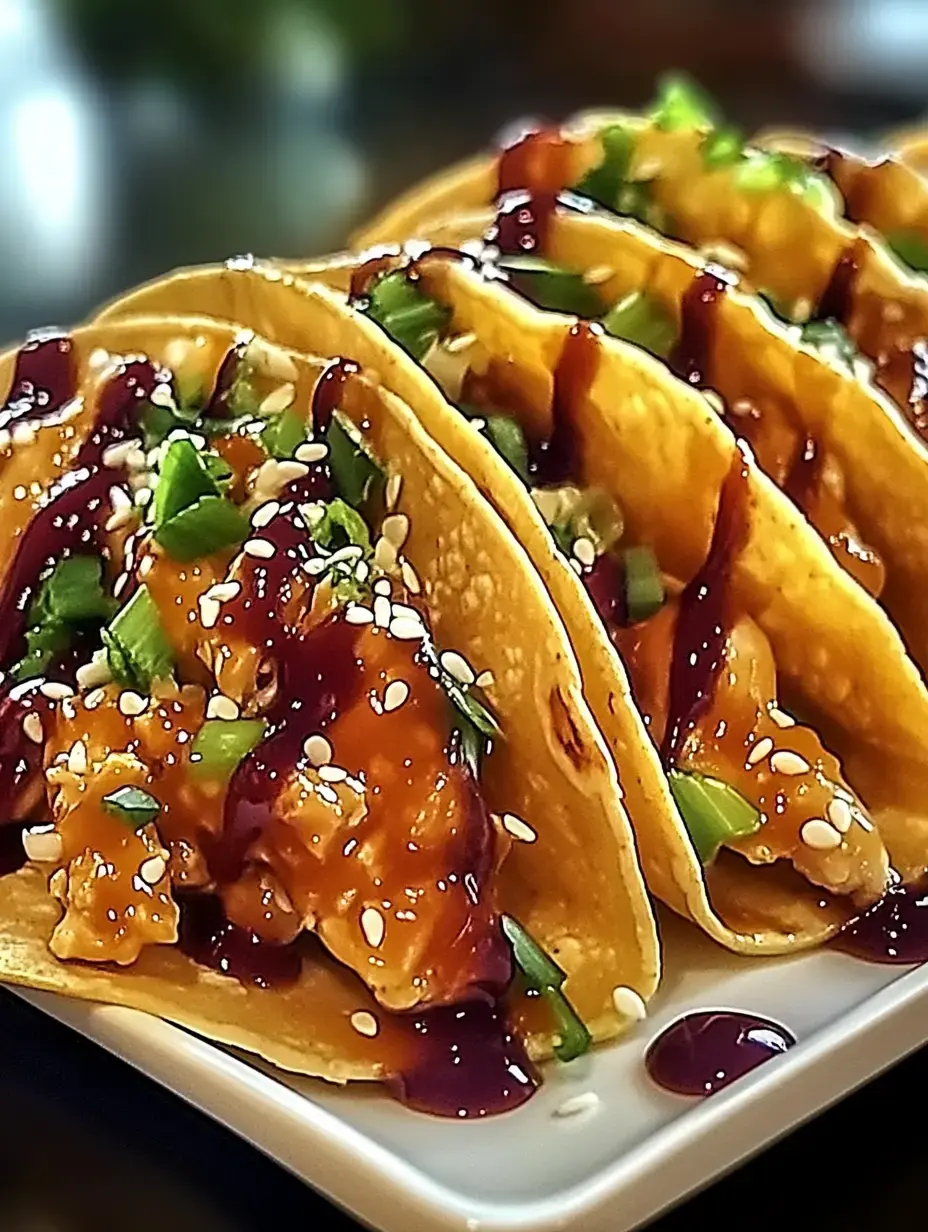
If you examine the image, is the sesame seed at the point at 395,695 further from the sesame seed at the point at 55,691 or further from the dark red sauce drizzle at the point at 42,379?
the dark red sauce drizzle at the point at 42,379

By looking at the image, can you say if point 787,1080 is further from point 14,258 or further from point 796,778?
point 14,258

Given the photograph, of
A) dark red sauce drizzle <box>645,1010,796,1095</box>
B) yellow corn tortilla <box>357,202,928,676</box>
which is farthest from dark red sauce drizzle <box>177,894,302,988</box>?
yellow corn tortilla <box>357,202,928,676</box>

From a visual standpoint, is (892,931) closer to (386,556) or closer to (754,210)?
(386,556)

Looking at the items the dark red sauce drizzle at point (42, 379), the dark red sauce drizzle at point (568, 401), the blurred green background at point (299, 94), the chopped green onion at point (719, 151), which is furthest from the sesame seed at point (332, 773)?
the blurred green background at point (299, 94)

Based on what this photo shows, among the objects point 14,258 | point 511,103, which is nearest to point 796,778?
point 14,258

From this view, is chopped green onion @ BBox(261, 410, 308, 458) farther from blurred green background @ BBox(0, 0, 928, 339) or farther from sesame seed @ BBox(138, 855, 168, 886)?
blurred green background @ BBox(0, 0, 928, 339)
